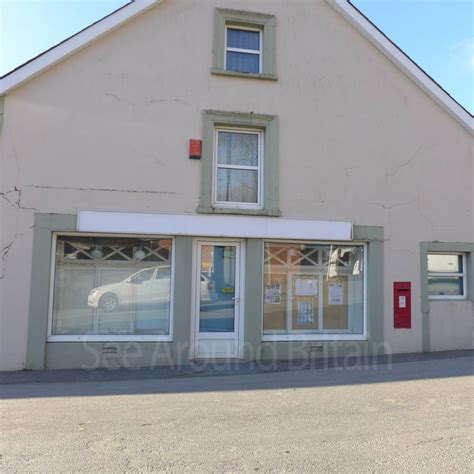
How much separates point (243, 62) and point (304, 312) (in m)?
4.98

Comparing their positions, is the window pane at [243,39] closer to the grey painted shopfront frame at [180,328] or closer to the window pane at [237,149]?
the window pane at [237,149]

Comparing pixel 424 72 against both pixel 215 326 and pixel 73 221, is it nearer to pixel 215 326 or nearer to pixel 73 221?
pixel 215 326

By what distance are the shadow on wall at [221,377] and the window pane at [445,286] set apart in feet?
4.99

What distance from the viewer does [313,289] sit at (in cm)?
891

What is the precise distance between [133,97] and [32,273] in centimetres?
353

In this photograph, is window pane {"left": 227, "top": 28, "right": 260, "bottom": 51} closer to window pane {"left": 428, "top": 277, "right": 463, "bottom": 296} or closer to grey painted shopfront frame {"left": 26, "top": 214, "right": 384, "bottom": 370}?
grey painted shopfront frame {"left": 26, "top": 214, "right": 384, "bottom": 370}

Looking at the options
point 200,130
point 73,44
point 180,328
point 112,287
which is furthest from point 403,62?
point 112,287

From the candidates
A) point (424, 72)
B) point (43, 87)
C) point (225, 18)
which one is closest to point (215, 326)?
point (43, 87)

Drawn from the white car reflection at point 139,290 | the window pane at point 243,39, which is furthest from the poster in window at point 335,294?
the window pane at point 243,39

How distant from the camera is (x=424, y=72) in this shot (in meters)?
9.24

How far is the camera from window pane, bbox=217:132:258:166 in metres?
8.69

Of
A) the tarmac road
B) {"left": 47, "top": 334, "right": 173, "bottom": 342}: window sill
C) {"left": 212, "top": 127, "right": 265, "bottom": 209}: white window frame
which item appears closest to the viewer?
the tarmac road

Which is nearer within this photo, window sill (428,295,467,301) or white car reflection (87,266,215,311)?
white car reflection (87,266,215,311)

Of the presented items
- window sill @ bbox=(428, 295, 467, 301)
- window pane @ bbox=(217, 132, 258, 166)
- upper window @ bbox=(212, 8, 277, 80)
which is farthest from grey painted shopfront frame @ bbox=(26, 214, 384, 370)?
upper window @ bbox=(212, 8, 277, 80)
